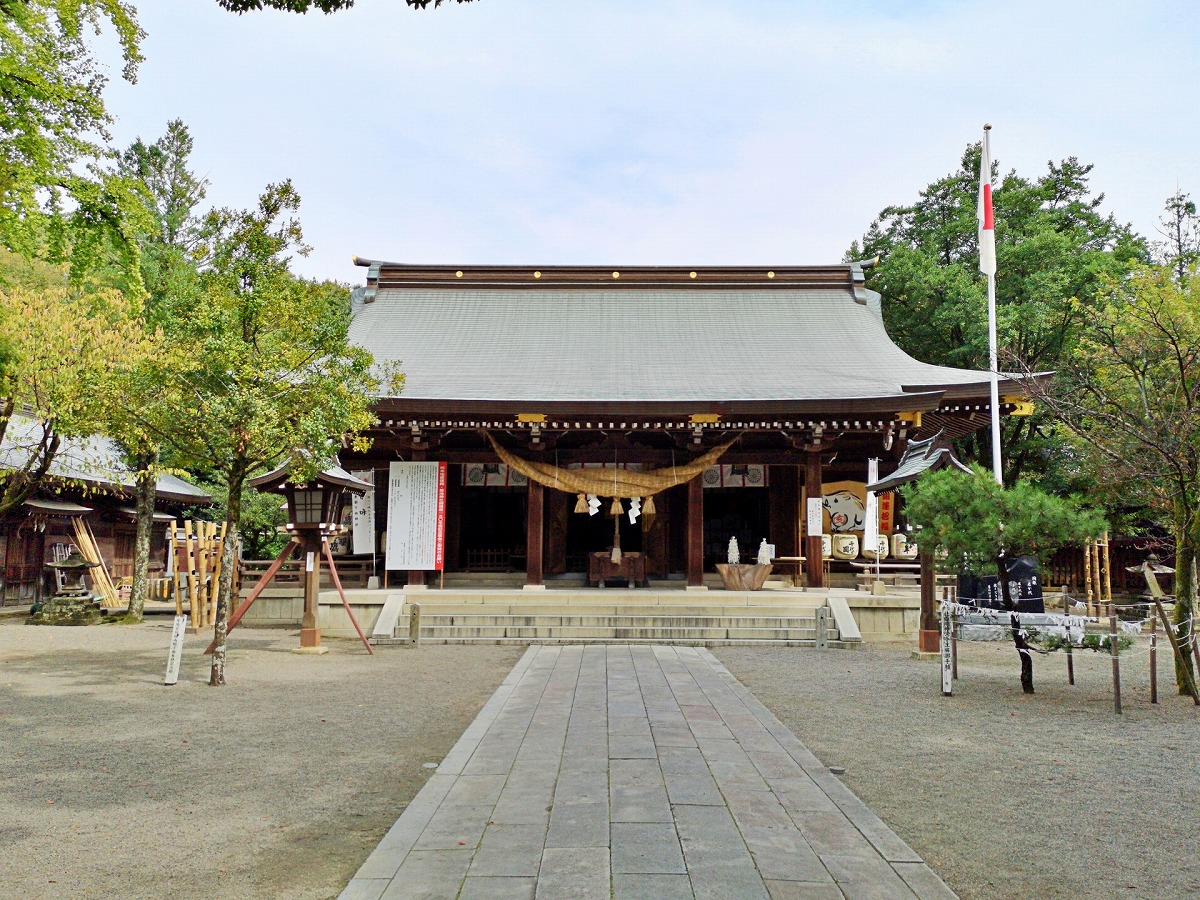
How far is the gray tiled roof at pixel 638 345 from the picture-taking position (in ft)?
56.2

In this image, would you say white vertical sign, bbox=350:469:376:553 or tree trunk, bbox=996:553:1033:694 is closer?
tree trunk, bbox=996:553:1033:694

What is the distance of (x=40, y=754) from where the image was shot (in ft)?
19.9

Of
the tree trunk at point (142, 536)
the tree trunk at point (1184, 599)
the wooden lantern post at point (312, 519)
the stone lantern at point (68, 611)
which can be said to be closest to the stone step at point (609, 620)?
the wooden lantern post at point (312, 519)

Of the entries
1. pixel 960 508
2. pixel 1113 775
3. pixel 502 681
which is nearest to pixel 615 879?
pixel 1113 775

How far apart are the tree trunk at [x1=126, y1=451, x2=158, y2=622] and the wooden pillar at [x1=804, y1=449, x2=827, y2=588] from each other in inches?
492

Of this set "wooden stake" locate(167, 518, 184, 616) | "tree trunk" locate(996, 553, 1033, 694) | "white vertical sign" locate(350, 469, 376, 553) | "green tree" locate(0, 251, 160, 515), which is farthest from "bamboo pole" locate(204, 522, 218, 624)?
"tree trunk" locate(996, 553, 1033, 694)

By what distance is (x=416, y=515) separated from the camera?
16078 millimetres

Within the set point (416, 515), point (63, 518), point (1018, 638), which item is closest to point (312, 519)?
point (416, 515)

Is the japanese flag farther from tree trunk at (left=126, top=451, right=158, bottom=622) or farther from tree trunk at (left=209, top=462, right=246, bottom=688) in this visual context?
tree trunk at (left=126, top=451, right=158, bottom=622)

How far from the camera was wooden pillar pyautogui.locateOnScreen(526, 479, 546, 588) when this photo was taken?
15.7 meters

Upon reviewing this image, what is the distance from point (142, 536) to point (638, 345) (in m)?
12.0

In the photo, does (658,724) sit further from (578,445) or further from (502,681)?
(578,445)

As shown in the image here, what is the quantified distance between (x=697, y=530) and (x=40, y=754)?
38.2 ft

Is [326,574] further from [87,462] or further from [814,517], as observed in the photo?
[814,517]
